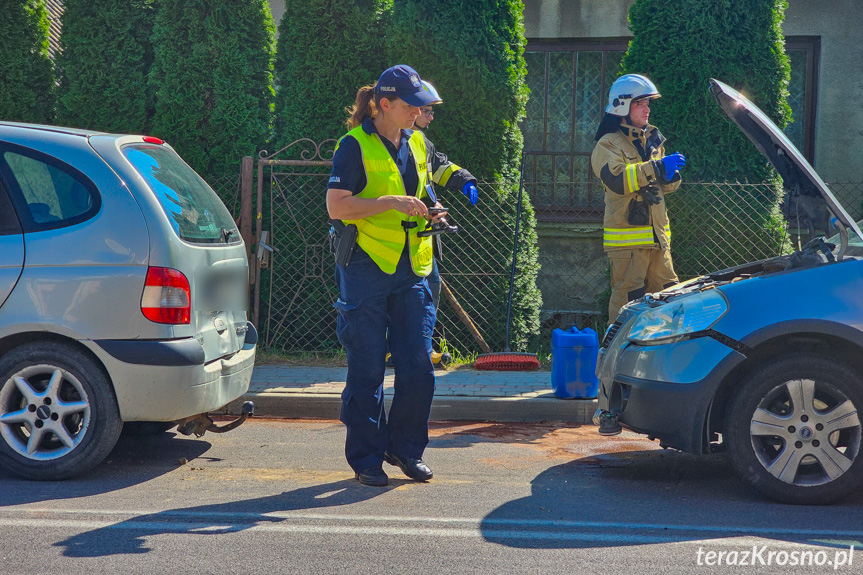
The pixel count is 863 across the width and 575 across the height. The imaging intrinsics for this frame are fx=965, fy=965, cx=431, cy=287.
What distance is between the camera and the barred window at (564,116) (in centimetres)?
1166

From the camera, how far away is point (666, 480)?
493 cm

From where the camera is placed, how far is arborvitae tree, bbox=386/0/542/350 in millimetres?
8523

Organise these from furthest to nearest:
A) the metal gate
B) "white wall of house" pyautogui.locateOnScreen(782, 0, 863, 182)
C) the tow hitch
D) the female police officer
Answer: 1. "white wall of house" pyautogui.locateOnScreen(782, 0, 863, 182)
2. the metal gate
3. the tow hitch
4. the female police officer

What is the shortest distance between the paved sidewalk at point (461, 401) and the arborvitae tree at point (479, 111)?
1.51m

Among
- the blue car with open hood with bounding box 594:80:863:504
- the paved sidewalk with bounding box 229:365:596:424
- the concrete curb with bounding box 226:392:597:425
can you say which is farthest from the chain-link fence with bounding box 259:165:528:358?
the blue car with open hood with bounding box 594:80:863:504

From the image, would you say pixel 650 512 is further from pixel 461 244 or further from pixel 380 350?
pixel 461 244

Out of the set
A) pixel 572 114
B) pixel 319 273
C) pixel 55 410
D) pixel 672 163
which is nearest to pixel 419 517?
pixel 55 410

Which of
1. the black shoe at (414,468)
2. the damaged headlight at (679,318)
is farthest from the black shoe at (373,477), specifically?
the damaged headlight at (679,318)

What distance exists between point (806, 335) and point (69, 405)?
11.6 ft

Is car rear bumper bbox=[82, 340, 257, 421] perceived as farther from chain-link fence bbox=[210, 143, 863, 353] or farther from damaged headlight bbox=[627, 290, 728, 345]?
chain-link fence bbox=[210, 143, 863, 353]

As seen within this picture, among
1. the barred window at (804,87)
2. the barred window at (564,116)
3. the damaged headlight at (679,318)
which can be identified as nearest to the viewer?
the damaged headlight at (679,318)

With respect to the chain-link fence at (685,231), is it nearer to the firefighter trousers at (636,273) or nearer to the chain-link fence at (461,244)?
the chain-link fence at (461,244)

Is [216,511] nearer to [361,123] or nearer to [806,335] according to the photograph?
[361,123]

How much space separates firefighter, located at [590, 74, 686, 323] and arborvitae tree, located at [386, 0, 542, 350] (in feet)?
6.33
